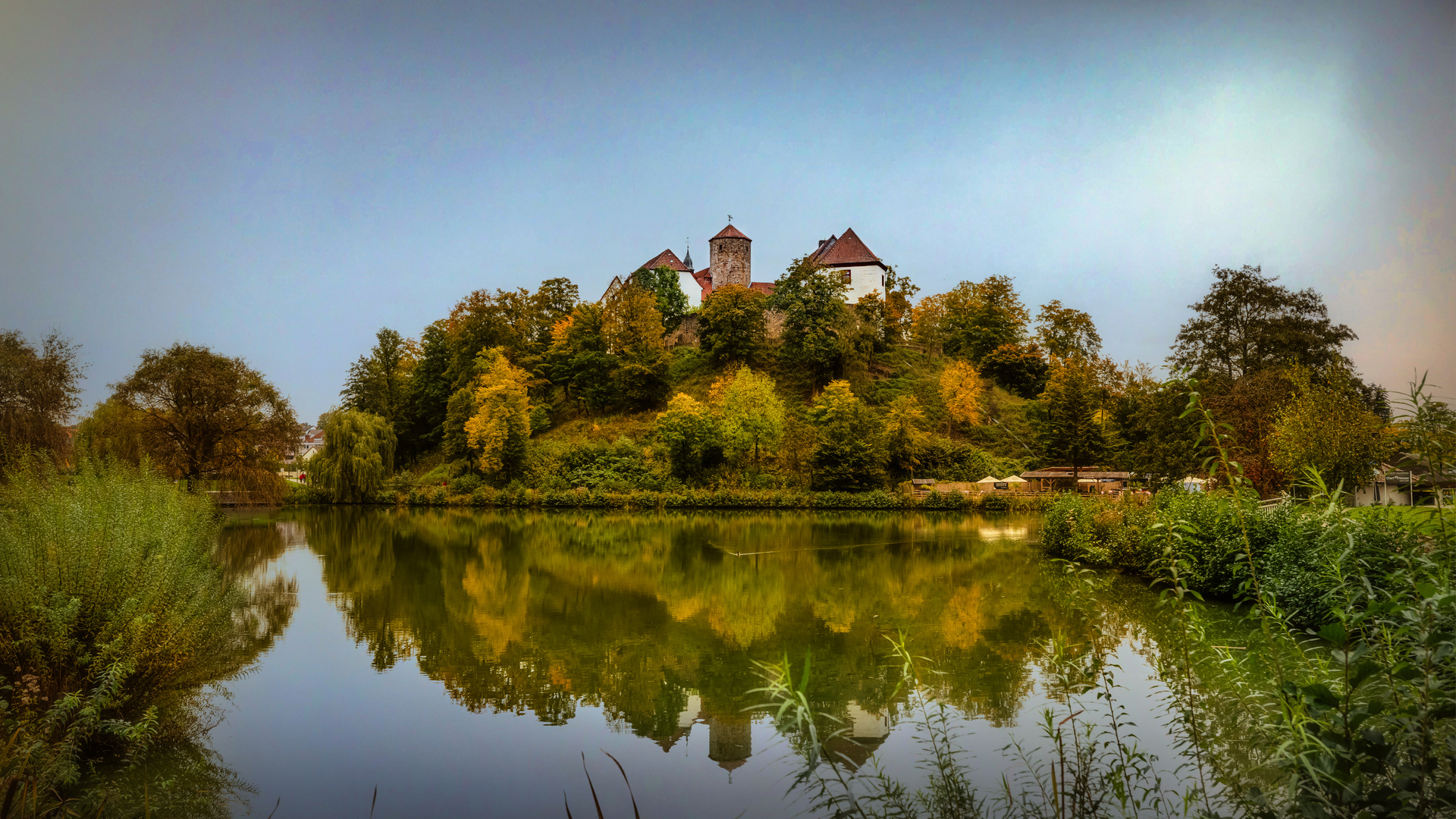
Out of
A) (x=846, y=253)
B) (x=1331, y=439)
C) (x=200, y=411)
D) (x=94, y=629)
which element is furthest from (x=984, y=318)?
(x=94, y=629)

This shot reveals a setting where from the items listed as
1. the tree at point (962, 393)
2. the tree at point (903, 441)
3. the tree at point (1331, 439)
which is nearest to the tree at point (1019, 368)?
the tree at point (962, 393)

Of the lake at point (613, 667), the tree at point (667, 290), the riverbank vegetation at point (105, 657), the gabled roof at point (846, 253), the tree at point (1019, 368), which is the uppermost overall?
the gabled roof at point (846, 253)

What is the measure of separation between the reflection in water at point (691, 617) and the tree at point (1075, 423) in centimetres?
1816

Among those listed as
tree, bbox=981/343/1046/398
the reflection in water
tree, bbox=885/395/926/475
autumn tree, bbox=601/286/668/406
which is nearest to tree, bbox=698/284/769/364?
autumn tree, bbox=601/286/668/406

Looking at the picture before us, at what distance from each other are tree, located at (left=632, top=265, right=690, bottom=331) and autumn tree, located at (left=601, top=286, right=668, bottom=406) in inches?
252

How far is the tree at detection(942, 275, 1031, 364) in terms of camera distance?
2183 inches

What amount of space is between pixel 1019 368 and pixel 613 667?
161 ft

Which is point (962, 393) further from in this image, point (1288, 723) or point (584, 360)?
point (1288, 723)

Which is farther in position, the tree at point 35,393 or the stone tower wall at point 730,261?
the stone tower wall at point 730,261

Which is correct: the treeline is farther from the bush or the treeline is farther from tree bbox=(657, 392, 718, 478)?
the bush

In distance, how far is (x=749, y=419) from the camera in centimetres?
4153

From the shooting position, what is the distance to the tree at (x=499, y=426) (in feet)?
135

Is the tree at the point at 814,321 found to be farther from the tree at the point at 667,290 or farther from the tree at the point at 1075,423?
the tree at the point at 1075,423

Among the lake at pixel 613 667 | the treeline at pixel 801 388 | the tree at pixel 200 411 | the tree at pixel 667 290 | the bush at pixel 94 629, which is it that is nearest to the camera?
the bush at pixel 94 629
